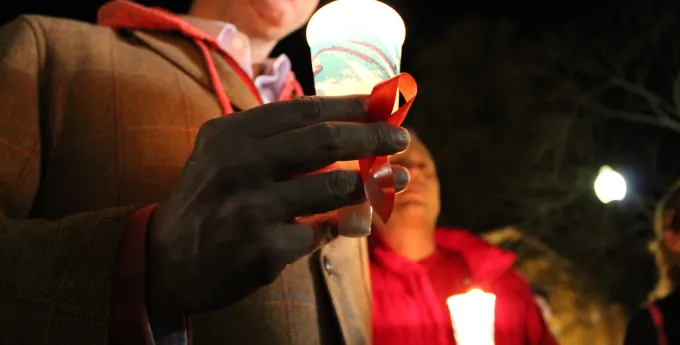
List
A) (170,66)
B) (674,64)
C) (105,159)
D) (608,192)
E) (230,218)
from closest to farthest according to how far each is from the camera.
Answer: (230,218), (105,159), (170,66), (674,64), (608,192)

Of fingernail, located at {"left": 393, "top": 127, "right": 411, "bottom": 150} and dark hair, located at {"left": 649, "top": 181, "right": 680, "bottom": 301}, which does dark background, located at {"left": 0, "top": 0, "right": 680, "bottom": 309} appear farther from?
fingernail, located at {"left": 393, "top": 127, "right": 411, "bottom": 150}

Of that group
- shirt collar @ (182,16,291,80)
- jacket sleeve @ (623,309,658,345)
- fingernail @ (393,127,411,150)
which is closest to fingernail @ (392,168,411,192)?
fingernail @ (393,127,411,150)

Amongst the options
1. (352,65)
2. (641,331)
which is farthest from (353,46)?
(641,331)

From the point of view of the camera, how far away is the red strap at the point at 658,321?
3355 millimetres

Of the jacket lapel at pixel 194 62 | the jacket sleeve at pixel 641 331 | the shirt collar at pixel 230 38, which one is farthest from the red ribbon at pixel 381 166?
the jacket sleeve at pixel 641 331

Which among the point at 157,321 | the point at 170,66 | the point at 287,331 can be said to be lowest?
the point at 287,331

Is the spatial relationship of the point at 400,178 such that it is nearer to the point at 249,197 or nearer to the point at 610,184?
the point at 249,197

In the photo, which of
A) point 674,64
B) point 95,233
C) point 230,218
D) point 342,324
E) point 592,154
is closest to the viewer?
point 230,218

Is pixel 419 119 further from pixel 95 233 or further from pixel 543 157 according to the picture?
pixel 95 233

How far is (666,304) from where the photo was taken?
3434mm

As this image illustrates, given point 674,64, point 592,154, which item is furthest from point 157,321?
point 592,154

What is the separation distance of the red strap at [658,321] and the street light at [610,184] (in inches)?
213

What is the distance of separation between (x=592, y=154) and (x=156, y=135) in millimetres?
8547

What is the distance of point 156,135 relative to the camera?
5.19 feet
